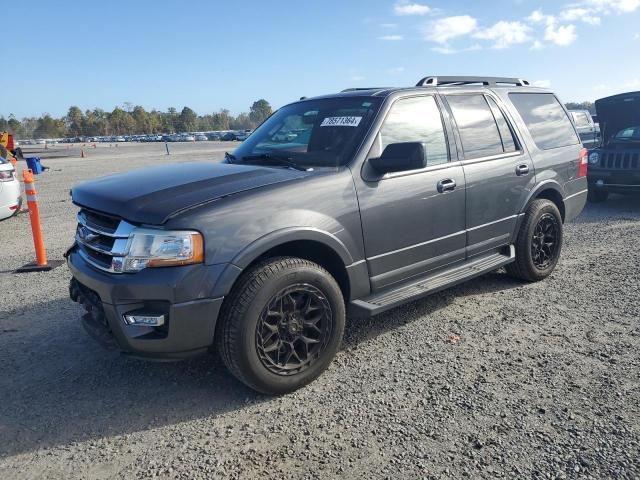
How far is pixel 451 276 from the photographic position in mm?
4207

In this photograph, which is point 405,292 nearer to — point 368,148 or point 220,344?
point 368,148

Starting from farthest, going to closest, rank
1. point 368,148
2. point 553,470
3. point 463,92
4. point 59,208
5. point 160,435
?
point 59,208
point 463,92
point 368,148
point 160,435
point 553,470

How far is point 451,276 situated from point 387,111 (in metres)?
1.46

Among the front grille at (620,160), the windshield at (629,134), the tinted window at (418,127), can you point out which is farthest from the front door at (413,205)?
the windshield at (629,134)

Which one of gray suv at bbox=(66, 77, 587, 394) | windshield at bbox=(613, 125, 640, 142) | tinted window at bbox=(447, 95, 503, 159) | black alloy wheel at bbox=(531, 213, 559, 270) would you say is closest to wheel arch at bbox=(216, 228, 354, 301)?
gray suv at bbox=(66, 77, 587, 394)

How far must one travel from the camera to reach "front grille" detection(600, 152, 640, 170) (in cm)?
899

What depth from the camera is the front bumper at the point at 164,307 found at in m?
2.83

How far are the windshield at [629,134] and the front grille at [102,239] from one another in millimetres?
9602

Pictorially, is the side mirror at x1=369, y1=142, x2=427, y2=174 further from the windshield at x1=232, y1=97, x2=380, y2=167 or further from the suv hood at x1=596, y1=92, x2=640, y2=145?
the suv hood at x1=596, y1=92, x2=640, y2=145

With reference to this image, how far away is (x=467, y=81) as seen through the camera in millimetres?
4910

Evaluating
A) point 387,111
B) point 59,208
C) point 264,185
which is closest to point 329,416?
point 264,185

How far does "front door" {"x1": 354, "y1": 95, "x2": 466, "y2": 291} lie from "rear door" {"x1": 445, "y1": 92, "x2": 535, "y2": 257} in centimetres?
18

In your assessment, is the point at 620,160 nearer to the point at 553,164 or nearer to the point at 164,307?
the point at 553,164

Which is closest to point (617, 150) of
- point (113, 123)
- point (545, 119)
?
point (545, 119)
